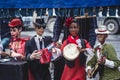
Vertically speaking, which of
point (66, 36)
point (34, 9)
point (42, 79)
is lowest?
point (42, 79)

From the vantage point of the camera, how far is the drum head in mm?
5691

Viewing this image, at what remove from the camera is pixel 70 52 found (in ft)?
18.7

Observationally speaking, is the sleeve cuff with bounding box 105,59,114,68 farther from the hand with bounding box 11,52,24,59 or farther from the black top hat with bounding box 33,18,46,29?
the hand with bounding box 11,52,24,59

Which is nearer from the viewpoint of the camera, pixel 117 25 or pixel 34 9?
pixel 34 9

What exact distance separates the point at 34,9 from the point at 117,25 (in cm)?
1068

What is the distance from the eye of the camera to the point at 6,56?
610cm

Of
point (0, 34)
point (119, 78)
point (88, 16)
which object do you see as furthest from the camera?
point (0, 34)

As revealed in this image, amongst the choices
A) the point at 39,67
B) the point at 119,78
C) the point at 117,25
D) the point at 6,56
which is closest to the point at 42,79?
the point at 39,67

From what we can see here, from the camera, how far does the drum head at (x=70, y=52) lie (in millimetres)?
5691

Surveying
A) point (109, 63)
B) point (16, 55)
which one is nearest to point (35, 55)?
point (16, 55)

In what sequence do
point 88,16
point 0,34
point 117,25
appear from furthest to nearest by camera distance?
point 117,25 < point 0,34 < point 88,16

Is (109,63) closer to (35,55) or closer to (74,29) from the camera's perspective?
(74,29)

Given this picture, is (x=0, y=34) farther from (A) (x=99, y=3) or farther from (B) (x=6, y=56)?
(A) (x=99, y=3)

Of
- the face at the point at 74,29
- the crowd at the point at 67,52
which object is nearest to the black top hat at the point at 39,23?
the crowd at the point at 67,52
